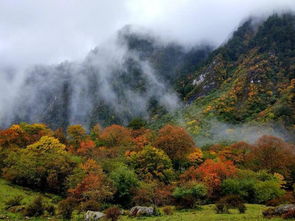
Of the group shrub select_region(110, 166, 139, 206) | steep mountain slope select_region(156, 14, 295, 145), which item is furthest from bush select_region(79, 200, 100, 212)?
steep mountain slope select_region(156, 14, 295, 145)

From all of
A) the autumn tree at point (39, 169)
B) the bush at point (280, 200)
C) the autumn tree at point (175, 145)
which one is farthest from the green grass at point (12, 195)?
the bush at point (280, 200)

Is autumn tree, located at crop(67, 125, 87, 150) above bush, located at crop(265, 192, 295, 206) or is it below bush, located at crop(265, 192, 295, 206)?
Result: above

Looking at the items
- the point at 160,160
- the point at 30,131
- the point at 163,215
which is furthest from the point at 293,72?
the point at 163,215

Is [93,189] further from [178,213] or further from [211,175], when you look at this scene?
[211,175]

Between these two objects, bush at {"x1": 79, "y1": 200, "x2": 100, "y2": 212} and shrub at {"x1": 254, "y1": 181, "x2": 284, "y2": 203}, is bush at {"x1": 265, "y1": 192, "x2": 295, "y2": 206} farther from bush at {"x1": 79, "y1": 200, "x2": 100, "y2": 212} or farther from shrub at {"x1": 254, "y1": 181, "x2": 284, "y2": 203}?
bush at {"x1": 79, "y1": 200, "x2": 100, "y2": 212}

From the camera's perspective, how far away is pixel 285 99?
136 meters

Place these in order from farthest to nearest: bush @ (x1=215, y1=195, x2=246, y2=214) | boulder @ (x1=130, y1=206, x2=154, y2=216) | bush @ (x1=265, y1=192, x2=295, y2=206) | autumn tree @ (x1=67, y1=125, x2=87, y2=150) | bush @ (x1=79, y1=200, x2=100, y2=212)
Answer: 1. autumn tree @ (x1=67, y1=125, x2=87, y2=150)
2. bush @ (x1=265, y1=192, x2=295, y2=206)
3. bush @ (x1=79, y1=200, x2=100, y2=212)
4. boulder @ (x1=130, y1=206, x2=154, y2=216)
5. bush @ (x1=215, y1=195, x2=246, y2=214)

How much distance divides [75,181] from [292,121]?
106m

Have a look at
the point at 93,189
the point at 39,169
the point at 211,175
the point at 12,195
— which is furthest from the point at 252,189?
the point at 12,195

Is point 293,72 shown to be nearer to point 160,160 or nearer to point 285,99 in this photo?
point 285,99

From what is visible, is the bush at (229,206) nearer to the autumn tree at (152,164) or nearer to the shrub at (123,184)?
the shrub at (123,184)

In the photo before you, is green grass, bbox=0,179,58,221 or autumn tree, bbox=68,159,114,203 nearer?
green grass, bbox=0,179,58,221

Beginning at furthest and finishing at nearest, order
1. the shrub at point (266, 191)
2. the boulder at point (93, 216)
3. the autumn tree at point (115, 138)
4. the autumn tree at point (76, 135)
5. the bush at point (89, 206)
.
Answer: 1. the autumn tree at point (76, 135)
2. the autumn tree at point (115, 138)
3. the shrub at point (266, 191)
4. the bush at point (89, 206)
5. the boulder at point (93, 216)

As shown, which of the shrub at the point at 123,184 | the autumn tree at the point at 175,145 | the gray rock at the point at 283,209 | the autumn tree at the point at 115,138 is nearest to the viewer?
the gray rock at the point at 283,209
